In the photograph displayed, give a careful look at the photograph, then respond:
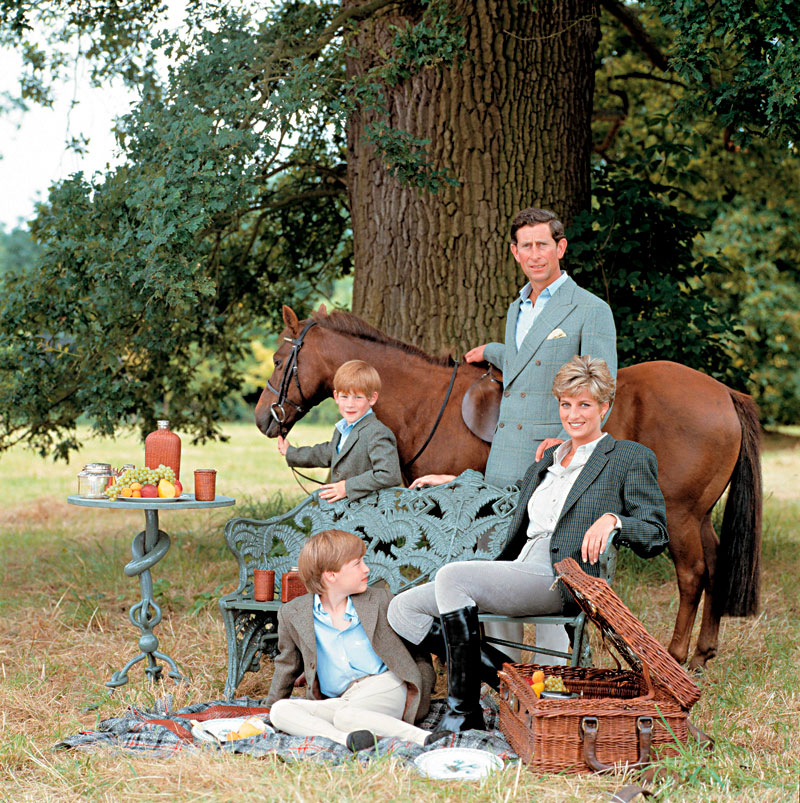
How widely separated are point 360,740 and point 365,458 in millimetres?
1573

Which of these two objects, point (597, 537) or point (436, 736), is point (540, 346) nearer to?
point (597, 537)

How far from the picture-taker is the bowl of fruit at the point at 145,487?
4555mm

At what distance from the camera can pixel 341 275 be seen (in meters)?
8.98

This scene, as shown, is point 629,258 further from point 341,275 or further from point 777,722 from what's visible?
point 777,722

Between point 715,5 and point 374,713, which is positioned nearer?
point 374,713

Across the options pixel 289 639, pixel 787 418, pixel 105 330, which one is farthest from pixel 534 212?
pixel 787 418

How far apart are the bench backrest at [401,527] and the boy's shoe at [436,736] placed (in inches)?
40.1

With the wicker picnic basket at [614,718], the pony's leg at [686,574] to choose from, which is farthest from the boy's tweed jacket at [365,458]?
the pony's leg at [686,574]

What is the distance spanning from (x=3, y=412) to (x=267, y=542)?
114 inches

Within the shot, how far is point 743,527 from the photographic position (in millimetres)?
5465

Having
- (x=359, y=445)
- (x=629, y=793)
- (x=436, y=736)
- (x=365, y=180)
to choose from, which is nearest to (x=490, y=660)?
(x=436, y=736)

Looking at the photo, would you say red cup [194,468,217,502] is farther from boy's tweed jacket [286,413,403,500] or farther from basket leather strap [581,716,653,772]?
basket leather strap [581,716,653,772]

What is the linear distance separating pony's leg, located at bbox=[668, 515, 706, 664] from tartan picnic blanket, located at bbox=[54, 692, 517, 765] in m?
1.65

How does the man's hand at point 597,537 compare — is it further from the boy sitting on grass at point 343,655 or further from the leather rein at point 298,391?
the leather rein at point 298,391
